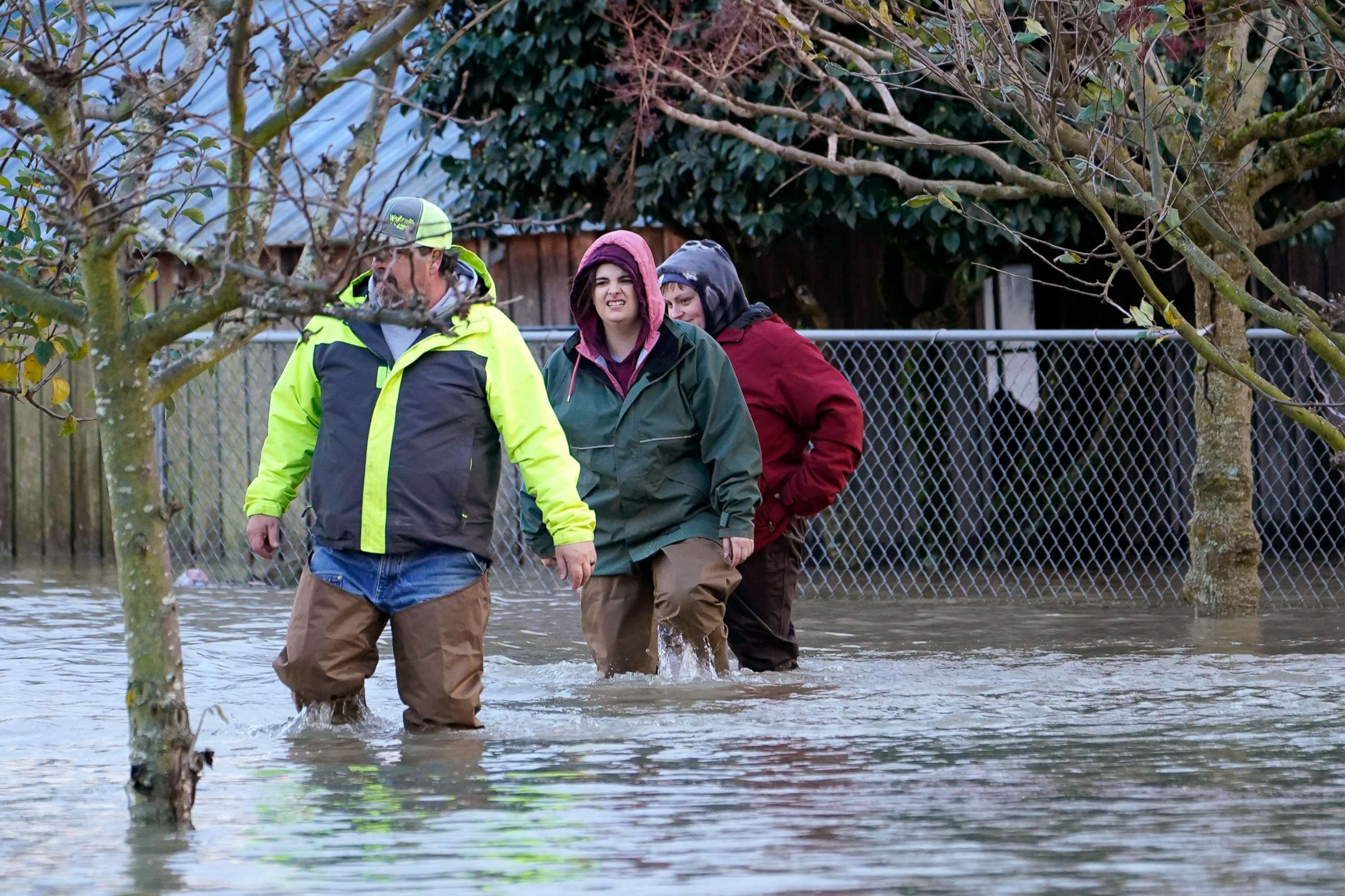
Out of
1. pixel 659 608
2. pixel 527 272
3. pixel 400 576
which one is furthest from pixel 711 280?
pixel 527 272

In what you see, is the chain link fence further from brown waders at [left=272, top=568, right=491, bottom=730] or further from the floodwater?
brown waders at [left=272, top=568, right=491, bottom=730]

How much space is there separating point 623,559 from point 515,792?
194cm

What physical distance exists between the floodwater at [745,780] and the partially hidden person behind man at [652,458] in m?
0.31

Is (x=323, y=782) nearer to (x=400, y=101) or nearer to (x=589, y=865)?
(x=589, y=865)

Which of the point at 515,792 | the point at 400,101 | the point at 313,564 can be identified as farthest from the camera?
the point at 313,564

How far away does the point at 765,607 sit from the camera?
7047 mm

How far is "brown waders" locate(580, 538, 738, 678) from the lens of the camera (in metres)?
6.44

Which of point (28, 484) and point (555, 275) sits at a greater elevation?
point (555, 275)

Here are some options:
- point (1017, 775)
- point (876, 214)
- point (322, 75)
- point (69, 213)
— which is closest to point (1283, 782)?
point (1017, 775)

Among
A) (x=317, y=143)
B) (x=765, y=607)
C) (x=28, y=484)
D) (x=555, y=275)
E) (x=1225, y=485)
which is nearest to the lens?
(x=765, y=607)

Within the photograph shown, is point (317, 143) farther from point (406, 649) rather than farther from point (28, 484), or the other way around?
point (406, 649)

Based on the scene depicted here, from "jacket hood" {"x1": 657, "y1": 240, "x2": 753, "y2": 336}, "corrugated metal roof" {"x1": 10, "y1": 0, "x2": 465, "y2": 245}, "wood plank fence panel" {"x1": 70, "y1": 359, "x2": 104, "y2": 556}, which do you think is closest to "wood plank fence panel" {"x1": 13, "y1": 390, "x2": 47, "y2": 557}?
"wood plank fence panel" {"x1": 70, "y1": 359, "x2": 104, "y2": 556}

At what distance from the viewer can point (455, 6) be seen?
12156 millimetres

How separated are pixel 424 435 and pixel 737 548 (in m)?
1.43
